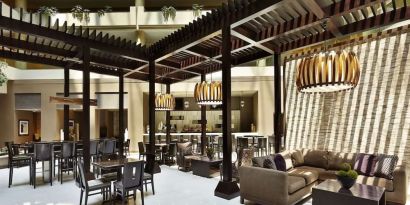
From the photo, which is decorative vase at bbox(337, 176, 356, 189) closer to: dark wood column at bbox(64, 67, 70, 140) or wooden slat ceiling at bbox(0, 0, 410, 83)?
wooden slat ceiling at bbox(0, 0, 410, 83)

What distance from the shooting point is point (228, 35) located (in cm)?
493

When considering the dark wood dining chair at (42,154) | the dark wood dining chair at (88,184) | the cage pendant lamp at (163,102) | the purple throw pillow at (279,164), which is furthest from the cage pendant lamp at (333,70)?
the dark wood dining chair at (42,154)

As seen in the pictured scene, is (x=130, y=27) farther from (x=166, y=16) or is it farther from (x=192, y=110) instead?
(x=192, y=110)

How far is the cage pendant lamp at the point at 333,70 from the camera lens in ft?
11.8

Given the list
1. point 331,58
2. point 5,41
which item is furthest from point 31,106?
point 331,58

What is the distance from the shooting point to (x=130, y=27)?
42.3 feet

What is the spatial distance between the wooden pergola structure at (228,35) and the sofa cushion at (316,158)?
736 mm

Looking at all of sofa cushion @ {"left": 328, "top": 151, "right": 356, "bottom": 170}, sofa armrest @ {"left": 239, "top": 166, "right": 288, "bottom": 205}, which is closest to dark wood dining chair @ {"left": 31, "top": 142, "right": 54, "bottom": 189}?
sofa armrest @ {"left": 239, "top": 166, "right": 288, "bottom": 205}

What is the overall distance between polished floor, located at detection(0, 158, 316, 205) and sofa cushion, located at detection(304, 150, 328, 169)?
2.23 m

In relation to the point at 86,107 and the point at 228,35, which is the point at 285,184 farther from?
the point at 86,107

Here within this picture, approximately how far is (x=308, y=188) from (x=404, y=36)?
3897 mm

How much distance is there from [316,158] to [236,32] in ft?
11.4

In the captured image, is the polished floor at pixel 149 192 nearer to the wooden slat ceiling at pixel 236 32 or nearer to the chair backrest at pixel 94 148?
the chair backrest at pixel 94 148

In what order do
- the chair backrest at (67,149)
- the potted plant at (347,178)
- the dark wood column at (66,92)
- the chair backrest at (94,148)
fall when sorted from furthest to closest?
the dark wood column at (66,92), the chair backrest at (94,148), the chair backrest at (67,149), the potted plant at (347,178)
